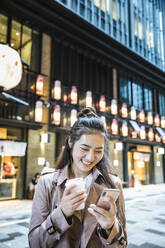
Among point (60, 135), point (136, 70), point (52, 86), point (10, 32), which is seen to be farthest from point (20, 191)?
point (136, 70)

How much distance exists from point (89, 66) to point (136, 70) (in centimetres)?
621

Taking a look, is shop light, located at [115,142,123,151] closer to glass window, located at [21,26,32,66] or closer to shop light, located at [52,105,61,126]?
shop light, located at [52,105,61,126]

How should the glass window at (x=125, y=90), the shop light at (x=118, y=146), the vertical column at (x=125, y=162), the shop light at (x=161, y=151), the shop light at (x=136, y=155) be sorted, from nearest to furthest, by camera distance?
the shop light at (x=118, y=146)
the vertical column at (x=125, y=162)
the glass window at (x=125, y=90)
the shop light at (x=136, y=155)
the shop light at (x=161, y=151)

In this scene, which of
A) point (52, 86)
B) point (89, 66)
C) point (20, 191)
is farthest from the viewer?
point (89, 66)

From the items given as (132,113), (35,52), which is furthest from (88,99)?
(132,113)

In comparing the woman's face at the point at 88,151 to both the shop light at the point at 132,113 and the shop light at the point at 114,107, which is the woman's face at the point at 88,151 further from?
the shop light at the point at 132,113

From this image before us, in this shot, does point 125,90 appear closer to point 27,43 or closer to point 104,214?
point 27,43

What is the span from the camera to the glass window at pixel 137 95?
20.7 meters

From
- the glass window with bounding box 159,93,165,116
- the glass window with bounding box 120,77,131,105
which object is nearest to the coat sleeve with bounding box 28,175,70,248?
the glass window with bounding box 120,77,131,105

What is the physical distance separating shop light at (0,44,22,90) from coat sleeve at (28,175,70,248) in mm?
7843

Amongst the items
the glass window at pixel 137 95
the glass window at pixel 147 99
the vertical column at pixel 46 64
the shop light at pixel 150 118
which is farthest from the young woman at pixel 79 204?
the glass window at pixel 147 99

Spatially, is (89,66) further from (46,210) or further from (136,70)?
(46,210)

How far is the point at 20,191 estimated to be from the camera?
1159 cm

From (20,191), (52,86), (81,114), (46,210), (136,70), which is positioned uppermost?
(136,70)
